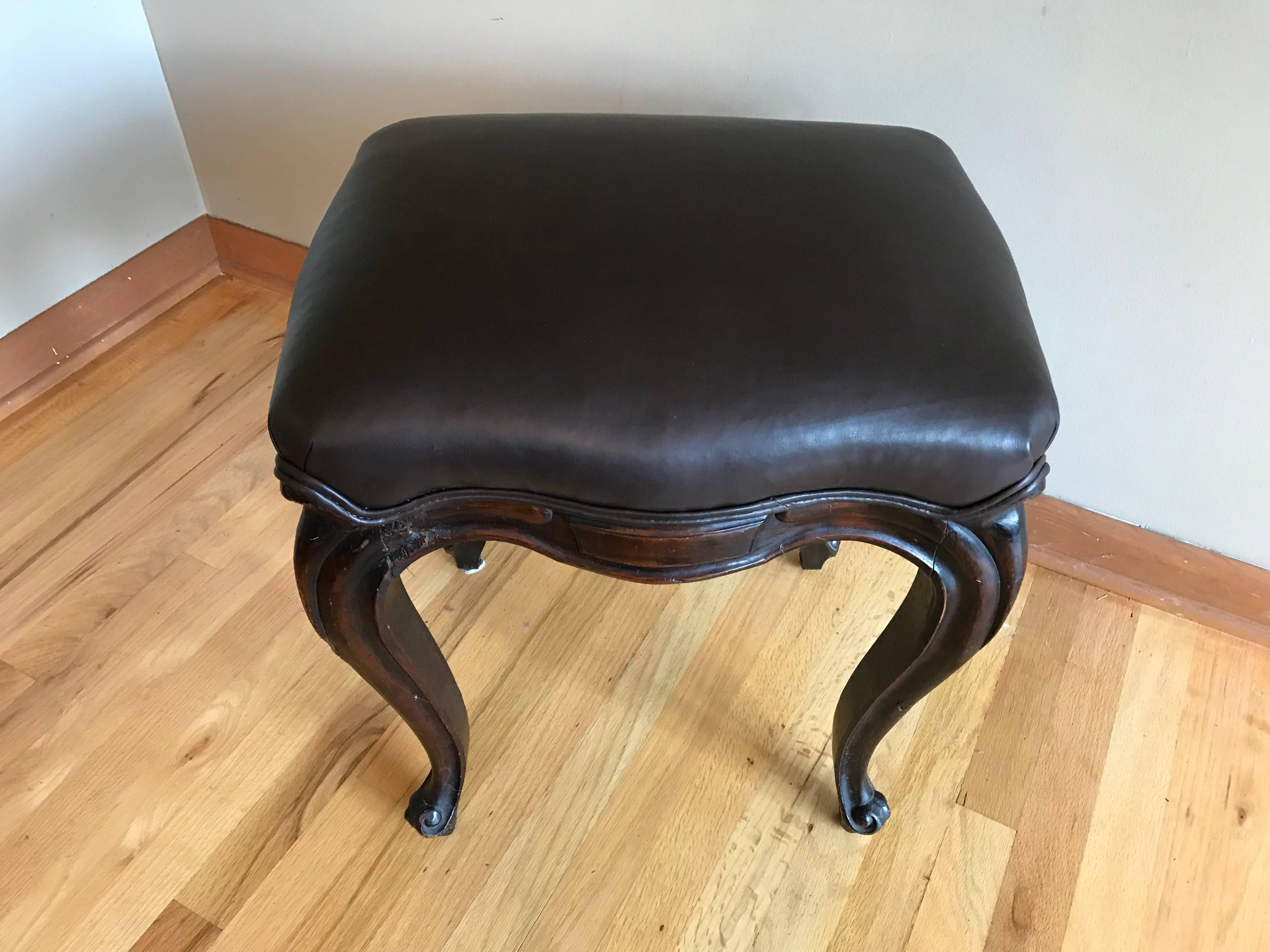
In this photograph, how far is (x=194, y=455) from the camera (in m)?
1.17

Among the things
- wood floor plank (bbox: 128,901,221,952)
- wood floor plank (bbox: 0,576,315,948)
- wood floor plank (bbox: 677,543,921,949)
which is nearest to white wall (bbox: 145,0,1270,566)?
wood floor plank (bbox: 677,543,921,949)

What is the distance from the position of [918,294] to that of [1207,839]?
667 mm

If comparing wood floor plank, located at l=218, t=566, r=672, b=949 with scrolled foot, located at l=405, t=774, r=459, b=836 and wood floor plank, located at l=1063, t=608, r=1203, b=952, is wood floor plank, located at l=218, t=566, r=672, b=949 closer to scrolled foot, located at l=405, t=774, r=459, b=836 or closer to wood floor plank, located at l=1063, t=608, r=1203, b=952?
scrolled foot, located at l=405, t=774, r=459, b=836

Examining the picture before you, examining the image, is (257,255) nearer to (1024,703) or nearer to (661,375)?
(661,375)

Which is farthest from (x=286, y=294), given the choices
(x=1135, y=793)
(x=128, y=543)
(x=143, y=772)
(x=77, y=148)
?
(x=1135, y=793)

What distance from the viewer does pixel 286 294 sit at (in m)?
1.39

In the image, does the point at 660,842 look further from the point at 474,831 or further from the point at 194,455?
the point at 194,455

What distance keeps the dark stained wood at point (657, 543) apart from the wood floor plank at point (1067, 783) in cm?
Result: 29

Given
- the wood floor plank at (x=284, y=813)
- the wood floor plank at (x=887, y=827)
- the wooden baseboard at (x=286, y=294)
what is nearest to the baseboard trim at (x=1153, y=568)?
the wooden baseboard at (x=286, y=294)

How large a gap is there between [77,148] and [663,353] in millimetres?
1064

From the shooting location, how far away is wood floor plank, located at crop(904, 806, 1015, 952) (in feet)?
2.61

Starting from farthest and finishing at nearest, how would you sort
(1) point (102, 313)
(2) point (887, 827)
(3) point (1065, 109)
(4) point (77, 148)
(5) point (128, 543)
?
(1) point (102, 313), (4) point (77, 148), (5) point (128, 543), (2) point (887, 827), (3) point (1065, 109)

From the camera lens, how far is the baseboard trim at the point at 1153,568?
38.8 inches

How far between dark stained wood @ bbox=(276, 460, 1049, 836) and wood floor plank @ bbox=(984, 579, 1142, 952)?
0.96ft
